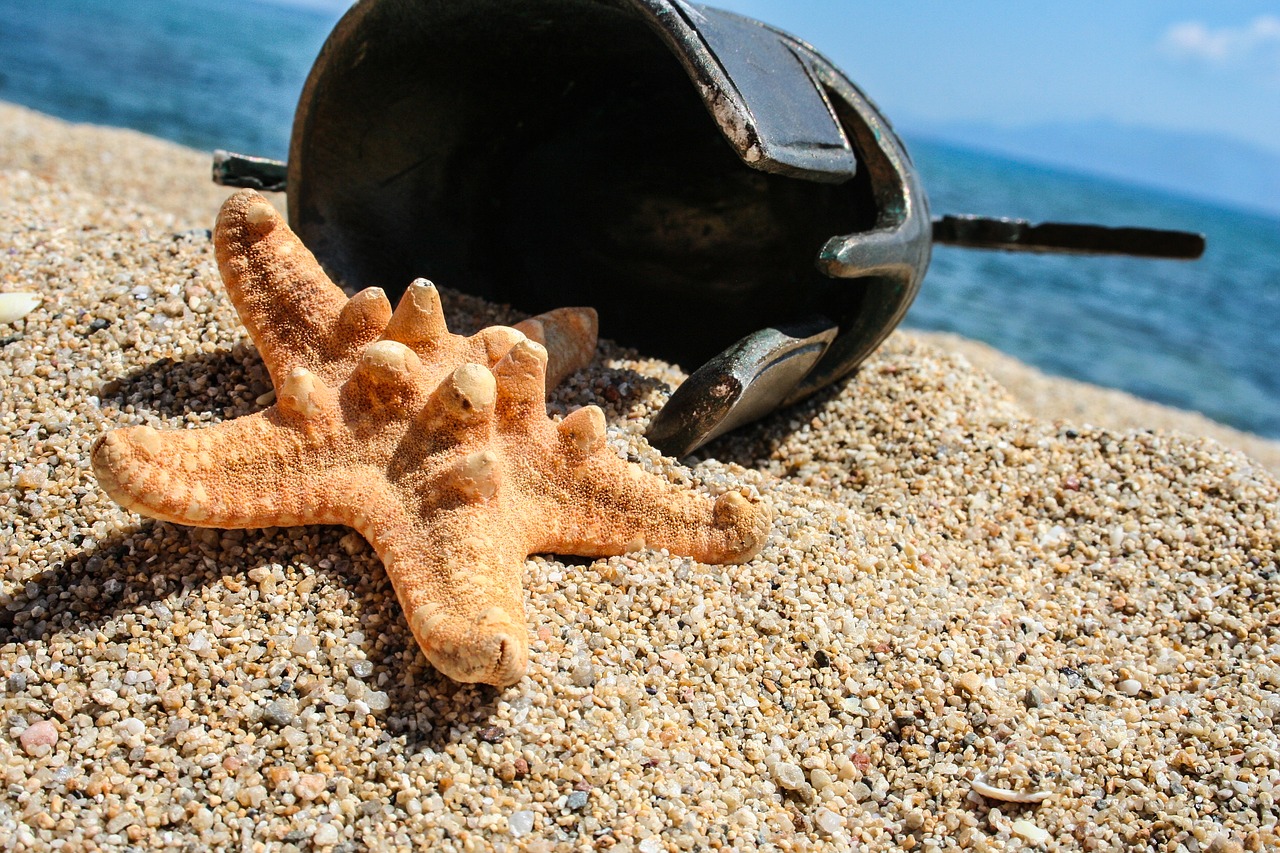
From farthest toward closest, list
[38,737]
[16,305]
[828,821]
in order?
[16,305], [828,821], [38,737]

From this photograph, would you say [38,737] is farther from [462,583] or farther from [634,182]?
[634,182]

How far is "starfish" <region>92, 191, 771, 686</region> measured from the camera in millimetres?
1646

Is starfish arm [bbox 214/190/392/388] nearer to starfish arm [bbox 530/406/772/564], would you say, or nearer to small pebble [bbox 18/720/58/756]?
starfish arm [bbox 530/406/772/564]

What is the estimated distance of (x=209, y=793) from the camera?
1.52 m

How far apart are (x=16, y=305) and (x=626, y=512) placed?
5.45 feet

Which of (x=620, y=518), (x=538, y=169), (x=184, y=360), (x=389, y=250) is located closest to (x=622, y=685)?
(x=620, y=518)

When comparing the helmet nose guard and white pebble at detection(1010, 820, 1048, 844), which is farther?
the helmet nose guard

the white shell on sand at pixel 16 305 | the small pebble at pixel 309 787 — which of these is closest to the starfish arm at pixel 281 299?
the white shell on sand at pixel 16 305

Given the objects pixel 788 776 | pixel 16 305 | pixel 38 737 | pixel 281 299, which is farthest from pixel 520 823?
pixel 16 305

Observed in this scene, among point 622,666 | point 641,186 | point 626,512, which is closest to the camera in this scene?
point 622,666

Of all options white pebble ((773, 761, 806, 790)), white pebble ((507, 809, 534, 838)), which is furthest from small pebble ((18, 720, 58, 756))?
white pebble ((773, 761, 806, 790))

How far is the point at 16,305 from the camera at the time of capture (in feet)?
7.89

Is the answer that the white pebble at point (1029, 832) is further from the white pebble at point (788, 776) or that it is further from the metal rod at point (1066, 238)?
the metal rod at point (1066, 238)

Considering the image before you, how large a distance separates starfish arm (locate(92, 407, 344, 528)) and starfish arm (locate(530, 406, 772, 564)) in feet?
1.44
